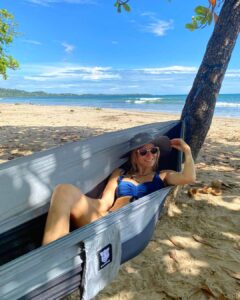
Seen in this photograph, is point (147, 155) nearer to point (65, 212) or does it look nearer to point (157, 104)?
point (65, 212)

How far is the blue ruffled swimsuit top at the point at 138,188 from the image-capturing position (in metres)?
2.31

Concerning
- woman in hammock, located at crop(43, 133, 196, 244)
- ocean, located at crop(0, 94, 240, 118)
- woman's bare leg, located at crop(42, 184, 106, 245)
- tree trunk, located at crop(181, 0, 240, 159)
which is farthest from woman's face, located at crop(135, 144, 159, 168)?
ocean, located at crop(0, 94, 240, 118)

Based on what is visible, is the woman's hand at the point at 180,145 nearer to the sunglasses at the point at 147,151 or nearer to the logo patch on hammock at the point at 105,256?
the sunglasses at the point at 147,151

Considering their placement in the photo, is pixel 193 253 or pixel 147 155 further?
pixel 147 155

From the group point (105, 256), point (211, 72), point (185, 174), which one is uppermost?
point (211, 72)

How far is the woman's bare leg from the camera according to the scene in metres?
1.72

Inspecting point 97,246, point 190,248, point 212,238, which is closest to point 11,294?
point 97,246

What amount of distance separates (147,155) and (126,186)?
32 cm

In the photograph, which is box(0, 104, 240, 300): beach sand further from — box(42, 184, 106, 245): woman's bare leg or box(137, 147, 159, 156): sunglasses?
box(137, 147, 159, 156): sunglasses

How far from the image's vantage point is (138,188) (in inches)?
92.1

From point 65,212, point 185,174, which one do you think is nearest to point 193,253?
point 185,174

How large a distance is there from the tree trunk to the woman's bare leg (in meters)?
1.07

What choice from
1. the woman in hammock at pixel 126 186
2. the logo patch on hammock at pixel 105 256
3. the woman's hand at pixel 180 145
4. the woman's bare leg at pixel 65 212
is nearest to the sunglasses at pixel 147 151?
the woman in hammock at pixel 126 186

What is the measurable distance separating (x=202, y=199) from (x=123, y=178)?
873mm
